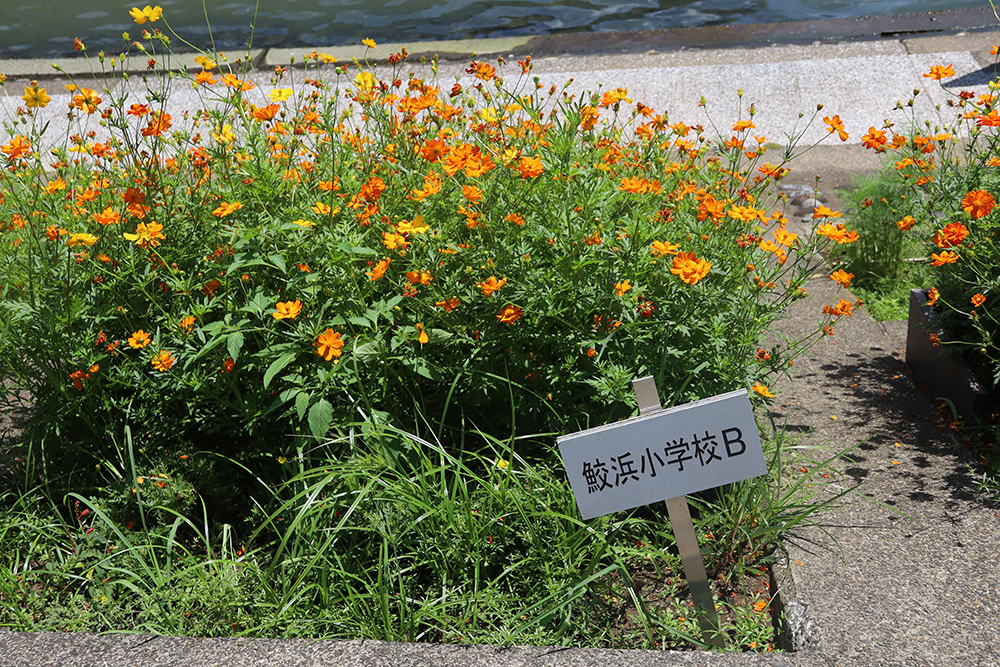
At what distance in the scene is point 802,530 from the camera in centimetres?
238

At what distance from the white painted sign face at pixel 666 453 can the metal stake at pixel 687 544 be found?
1.4 inches

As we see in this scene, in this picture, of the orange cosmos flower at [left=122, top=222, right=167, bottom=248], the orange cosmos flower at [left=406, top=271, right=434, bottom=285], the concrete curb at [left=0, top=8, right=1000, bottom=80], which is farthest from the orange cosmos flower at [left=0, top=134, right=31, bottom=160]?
the concrete curb at [left=0, top=8, right=1000, bottom=80]

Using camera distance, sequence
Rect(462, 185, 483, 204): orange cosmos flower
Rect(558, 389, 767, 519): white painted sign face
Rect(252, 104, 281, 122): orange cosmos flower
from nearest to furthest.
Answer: Rect(558, 389, 767, 519): white painted sign face → Rect(462, 185, 483, 204): orange cosmos flower → Rect(252, 104, 281, 122): orange cosmos flower

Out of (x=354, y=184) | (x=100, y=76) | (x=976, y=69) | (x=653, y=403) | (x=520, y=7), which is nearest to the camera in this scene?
(x=653, y=403)

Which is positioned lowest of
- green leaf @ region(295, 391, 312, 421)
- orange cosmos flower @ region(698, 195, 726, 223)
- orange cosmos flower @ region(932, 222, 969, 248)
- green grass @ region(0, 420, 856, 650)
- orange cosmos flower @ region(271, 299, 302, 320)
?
green grass @ region(0, 420, 856, 650)

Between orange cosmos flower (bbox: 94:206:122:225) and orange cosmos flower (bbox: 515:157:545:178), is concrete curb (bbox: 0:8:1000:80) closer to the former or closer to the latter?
orange cosmos flower (bbox: 94:206:122:225)

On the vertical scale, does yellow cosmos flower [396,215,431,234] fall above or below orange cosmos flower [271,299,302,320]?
above

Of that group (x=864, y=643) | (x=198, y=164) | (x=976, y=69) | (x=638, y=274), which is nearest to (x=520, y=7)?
(x=976, y=69)

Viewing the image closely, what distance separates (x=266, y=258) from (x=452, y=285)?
548 mm

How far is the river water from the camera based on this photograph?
9.53 m

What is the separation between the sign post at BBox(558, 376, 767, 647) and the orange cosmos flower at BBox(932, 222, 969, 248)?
1104 mm

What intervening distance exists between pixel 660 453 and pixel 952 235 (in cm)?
129

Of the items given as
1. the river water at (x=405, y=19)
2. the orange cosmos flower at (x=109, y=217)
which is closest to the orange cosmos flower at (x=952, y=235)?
the orange cosmos flower at (x=109, y=217)

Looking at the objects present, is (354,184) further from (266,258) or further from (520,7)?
(520,7)
